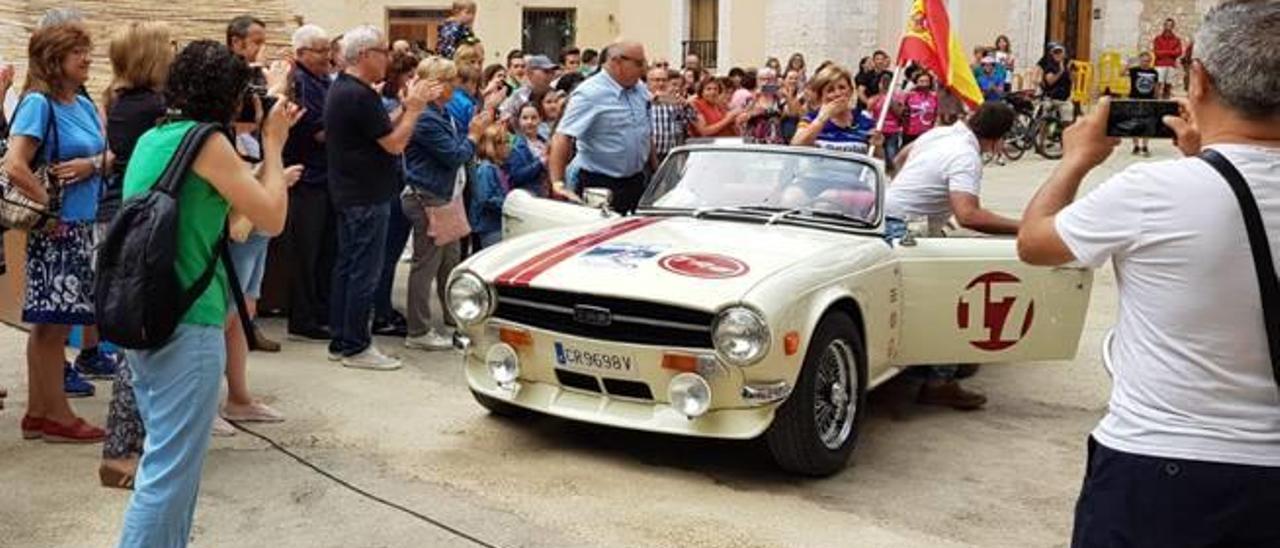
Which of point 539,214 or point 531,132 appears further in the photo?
point 531,132

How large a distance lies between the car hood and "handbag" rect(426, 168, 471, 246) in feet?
4.59

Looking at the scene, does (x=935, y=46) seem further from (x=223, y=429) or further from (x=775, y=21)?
(x=775, y=21)

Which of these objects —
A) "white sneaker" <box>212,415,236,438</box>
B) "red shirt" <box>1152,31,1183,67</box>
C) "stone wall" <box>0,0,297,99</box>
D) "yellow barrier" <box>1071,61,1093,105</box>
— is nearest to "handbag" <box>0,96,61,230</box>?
"white sneaker" <box>212,415,236,438</box>

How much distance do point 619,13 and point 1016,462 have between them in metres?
24.6

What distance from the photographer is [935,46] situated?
10812mm

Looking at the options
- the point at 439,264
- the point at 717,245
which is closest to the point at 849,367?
the point at 717,245

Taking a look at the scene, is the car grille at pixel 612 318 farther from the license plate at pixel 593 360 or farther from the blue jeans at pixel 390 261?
the blue jeans at pixel 390 261

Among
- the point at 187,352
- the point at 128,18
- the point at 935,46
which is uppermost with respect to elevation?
the point at 128,18

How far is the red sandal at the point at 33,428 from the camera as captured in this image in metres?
5.78

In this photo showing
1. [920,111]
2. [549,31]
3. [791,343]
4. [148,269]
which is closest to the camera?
[148,269]

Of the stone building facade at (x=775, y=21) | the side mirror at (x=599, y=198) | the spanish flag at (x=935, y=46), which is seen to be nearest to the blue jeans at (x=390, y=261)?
the side mirror at (x=599, y=198)

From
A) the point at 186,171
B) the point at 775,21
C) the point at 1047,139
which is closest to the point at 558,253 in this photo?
the point at 186,171

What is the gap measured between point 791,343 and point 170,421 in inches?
100

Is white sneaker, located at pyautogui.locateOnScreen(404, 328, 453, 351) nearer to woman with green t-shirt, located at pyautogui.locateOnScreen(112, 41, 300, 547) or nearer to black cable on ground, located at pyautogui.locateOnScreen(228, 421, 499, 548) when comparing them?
black cable on ground, located at pyautogui.locateOnScreen(228, 421, 499, 548)
